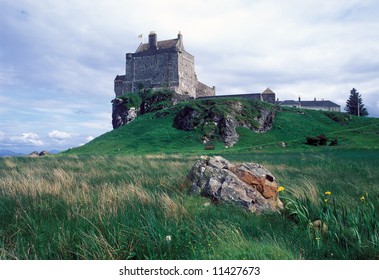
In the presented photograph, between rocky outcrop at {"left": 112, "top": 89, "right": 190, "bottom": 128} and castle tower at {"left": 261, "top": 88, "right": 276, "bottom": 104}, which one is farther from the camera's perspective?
castle tower at {"left": 261, "top": 88, "right": 276, "bottom": 104}

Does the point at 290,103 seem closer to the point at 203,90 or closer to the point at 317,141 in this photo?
the point at 203,90

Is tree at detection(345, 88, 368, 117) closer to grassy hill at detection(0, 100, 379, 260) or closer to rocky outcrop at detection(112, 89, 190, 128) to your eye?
rocky outcrop at detection(112, 89, 190, 128)

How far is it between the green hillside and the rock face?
106 ft

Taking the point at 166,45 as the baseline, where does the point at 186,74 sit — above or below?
below

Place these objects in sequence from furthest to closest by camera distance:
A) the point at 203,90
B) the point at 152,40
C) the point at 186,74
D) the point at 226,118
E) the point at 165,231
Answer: the point at 203,90, the point at 152,40, the point at 186,74, the point at 226,118, the point at 165,231

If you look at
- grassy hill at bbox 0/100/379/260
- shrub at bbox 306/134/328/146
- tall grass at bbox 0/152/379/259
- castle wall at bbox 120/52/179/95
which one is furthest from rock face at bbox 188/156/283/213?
castle wall at bbox 120/52/179/95

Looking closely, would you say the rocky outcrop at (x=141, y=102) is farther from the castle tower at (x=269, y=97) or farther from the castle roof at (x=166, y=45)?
the castle tower at (x=269, y=97)

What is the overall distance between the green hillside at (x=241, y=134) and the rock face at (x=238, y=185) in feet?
106

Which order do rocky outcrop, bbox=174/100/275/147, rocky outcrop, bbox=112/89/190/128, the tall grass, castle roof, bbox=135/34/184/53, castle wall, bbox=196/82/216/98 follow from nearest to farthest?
the tall grass → rocky outcrop, bbox=174/100/275/147 → rocky outcrop, bbox=112/89/190/128 → castle roof, bbox=135/34/184/53 → castle wall, bbox=196/82/216/98

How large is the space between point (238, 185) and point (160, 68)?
7579 cm

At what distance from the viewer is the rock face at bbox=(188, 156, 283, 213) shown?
6602 millimetres

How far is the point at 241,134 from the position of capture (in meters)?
55.9

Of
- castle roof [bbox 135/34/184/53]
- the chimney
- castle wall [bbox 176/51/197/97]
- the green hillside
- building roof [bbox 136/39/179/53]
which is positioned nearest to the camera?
the green hillside

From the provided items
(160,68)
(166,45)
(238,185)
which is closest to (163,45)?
(166,45)
